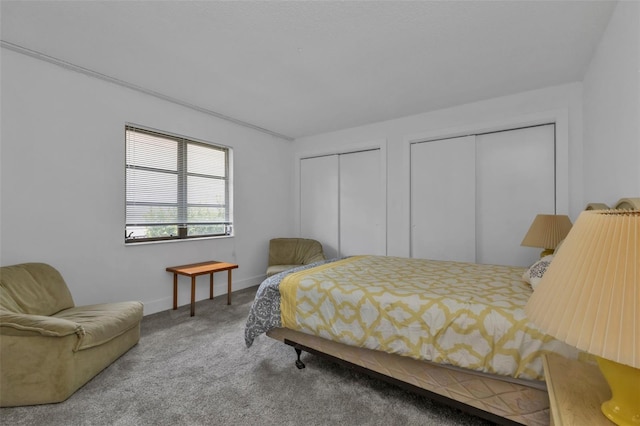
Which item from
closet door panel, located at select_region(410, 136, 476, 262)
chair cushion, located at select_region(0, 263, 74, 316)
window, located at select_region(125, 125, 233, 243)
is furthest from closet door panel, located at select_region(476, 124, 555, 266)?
chair cushion, located at select_region(0, 263, 74, 316)

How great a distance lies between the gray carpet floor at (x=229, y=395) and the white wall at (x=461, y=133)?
94.4 inches

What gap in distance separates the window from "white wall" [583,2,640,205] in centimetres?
411

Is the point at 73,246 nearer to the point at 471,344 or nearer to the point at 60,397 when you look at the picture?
the point at 60,397

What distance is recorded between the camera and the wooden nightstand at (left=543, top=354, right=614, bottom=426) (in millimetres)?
813

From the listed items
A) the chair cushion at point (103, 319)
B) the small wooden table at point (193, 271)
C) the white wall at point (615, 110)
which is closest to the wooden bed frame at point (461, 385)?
the white wall at point (615, 110)

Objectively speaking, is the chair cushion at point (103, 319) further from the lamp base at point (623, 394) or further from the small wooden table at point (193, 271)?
the lamp base at point (623, 394)

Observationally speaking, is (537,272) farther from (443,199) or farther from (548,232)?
(443,199)

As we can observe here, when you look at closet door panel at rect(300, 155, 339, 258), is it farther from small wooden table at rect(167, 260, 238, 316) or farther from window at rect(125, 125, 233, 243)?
small wooden table at rect(167, 260, 238, 316)

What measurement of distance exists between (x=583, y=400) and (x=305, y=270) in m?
1.87

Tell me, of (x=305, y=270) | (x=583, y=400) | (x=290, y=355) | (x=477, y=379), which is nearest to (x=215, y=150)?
(x=305, y=270)

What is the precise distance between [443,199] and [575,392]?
3076 millimetres

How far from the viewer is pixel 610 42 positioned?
202 cm

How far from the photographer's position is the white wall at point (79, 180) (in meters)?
2.40

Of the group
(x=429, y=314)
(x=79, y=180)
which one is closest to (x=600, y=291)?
(x=429, y=314)
